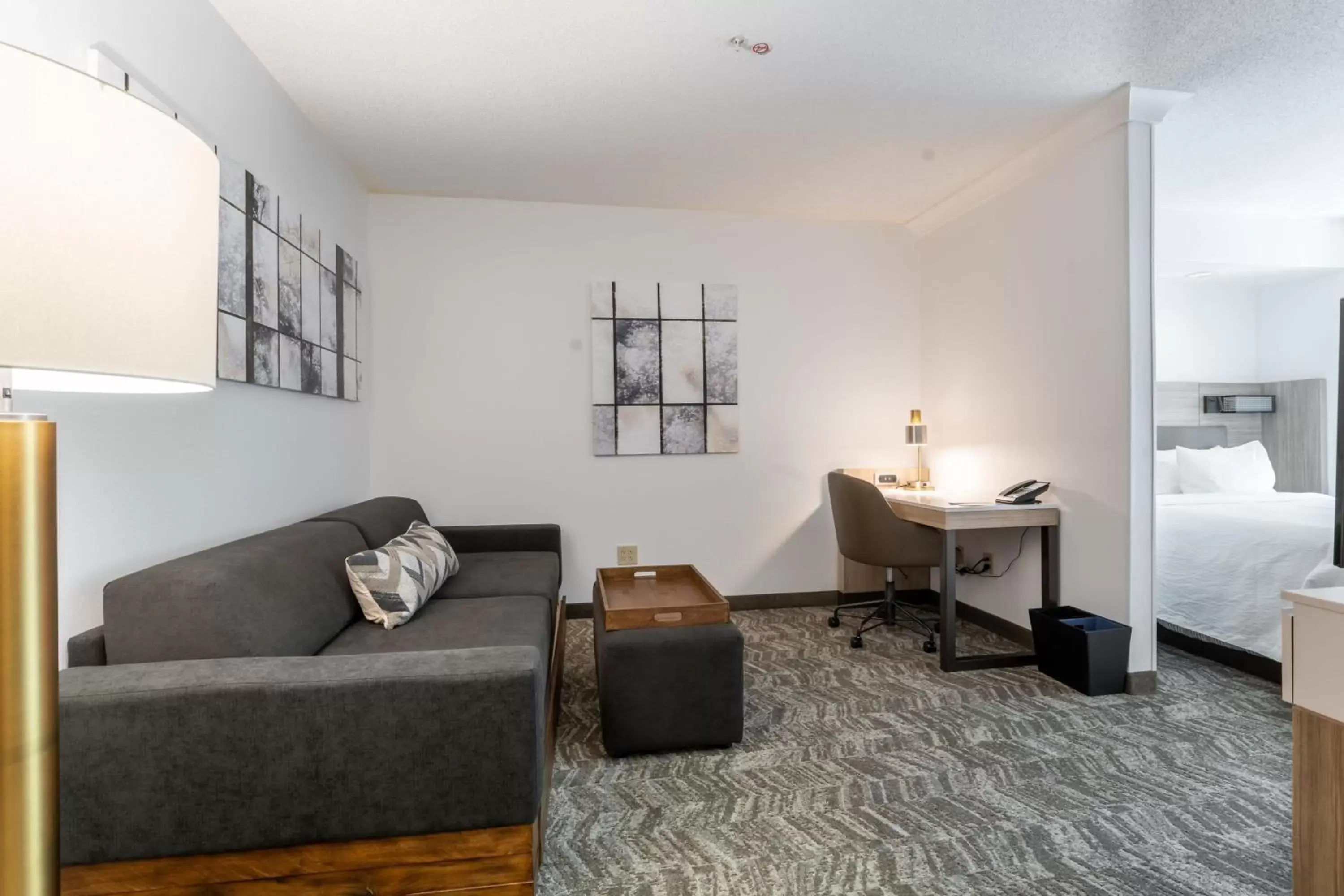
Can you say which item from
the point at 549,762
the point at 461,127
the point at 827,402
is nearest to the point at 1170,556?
the point at 827,402

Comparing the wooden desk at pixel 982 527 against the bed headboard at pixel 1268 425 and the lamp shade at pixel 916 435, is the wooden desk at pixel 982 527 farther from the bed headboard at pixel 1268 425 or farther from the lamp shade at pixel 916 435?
the bed headboard at pixel 1268 425

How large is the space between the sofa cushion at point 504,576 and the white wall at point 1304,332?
4.99 meters

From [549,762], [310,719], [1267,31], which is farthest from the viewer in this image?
[1267,31]

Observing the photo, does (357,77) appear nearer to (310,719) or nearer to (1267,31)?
(310,719)

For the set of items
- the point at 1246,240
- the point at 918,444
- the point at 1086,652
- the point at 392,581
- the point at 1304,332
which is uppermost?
the point at 1246,240

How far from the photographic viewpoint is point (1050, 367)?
10.5ft

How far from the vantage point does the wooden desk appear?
10.1ft

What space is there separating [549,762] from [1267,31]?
11.0 feet

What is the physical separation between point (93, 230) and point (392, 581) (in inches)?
69.5

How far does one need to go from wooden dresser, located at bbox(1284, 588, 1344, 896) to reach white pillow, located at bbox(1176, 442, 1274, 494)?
3.53 metres

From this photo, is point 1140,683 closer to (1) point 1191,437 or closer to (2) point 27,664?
(1) point 1191,437

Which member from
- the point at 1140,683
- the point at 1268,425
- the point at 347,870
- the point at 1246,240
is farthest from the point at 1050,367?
the point at 347,870

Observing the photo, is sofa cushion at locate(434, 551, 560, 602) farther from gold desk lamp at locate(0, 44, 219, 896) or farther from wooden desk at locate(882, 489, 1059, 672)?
gold desk lamp at locate(0, 44, 219, 896)

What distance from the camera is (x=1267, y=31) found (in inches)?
90.9
